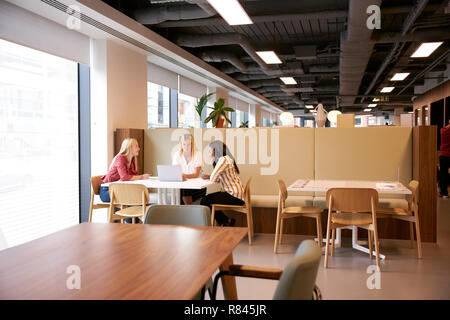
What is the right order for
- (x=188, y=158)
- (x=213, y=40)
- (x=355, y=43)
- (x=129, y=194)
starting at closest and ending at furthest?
(x=129, y=194)
(x=188, y=158)
(x=355, y=43)
(x=213, y=40)

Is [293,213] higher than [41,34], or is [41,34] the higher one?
[41,34]

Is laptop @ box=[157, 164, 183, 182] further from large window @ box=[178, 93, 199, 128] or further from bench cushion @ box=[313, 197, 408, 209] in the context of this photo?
large window @ box=[178, 93, 199, 128]

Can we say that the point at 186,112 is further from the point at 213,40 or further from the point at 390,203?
the point at 390,203

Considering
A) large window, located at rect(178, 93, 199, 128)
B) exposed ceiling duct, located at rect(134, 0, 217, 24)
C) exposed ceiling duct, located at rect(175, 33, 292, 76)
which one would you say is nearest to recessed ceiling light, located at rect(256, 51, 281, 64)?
exposed ceiling duct, located at rect(175, 33, 292, 76)

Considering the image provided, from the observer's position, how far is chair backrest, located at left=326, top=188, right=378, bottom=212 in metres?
3.96

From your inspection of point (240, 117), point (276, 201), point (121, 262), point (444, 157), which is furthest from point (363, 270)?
point (240, 117)

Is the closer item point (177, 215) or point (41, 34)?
A: point (177, 215)

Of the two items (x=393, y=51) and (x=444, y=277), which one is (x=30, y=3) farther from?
(x=393, y=51)

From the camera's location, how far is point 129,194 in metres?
4.34

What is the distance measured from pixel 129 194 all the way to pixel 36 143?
1.92 m

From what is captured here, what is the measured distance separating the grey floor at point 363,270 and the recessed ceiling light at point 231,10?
2920mm

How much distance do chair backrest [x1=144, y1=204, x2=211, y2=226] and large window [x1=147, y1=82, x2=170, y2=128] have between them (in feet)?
20.5

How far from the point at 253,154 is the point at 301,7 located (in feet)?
8.12

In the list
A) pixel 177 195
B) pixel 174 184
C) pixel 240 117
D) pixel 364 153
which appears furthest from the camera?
pixel 240 117
